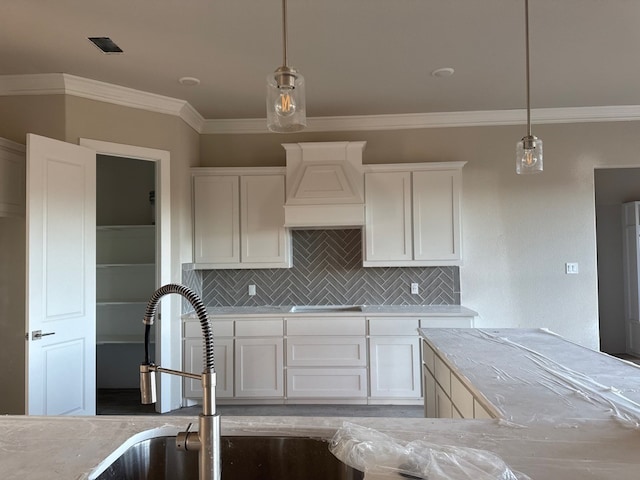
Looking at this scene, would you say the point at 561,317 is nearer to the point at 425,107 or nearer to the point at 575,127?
the point at 575,127

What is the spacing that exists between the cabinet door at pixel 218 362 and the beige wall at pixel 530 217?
241 centimetres

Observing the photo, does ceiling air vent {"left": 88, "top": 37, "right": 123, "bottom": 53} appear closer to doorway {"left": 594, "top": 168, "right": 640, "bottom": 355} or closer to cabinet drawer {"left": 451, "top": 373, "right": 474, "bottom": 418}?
cabinet drawer {"left": 451, "top": 373, "right": 474, "bottom": 418}

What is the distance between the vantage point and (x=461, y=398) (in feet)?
6.00

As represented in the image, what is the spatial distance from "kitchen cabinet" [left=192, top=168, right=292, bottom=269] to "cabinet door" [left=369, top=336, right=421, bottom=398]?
1.21 m

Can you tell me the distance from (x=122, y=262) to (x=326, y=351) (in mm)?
2336

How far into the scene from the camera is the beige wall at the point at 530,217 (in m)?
4.04

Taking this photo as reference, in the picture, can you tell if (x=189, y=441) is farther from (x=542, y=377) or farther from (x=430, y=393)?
(x=430, y=393)

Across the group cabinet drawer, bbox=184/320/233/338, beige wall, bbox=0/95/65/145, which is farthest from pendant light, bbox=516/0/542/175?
beige wall, bbox=0/95/65/145

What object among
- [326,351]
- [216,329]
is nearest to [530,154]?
[326,351]

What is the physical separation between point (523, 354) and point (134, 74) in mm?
3276

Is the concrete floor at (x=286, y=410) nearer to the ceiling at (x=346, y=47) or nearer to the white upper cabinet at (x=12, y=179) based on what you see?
the white upper cabinet at (x=12, y=179)

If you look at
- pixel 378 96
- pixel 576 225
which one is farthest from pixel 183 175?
pixel 576 225

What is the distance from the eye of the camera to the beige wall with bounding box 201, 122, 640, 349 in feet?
13.3

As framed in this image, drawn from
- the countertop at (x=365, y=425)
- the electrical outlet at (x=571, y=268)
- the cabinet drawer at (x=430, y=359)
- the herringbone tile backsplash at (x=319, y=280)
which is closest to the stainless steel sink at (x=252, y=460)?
the countertop at (x=365, y=425)
